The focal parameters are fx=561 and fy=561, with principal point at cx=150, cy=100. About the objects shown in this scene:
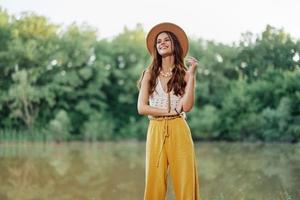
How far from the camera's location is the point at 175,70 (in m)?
2.30

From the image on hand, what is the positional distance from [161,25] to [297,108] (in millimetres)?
12031

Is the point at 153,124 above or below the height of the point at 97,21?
below

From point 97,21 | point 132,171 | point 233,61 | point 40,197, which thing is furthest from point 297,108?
point 40,197

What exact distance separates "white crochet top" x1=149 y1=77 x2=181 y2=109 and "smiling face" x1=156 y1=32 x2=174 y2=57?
0.12m

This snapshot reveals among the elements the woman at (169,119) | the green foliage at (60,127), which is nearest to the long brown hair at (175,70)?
the woman at (169,119)

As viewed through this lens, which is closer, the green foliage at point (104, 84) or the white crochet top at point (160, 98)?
the white crochet top at point (160, 98)

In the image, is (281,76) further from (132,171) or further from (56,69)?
(132,171)

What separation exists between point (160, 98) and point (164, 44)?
23 cm

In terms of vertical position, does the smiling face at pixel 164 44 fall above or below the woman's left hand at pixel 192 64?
above

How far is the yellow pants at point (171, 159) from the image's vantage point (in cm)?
221

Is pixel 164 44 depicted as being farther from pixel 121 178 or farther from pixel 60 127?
pixel 60 127

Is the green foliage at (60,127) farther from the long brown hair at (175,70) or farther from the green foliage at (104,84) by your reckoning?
the long brown hair at (175,70)

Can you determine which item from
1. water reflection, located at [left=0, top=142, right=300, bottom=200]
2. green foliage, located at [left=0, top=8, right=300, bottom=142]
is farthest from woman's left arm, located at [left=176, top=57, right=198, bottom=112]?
green foliage, located at [left=0, top=8, right=300, bottom=142]

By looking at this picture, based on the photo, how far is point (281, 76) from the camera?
14.3 m
